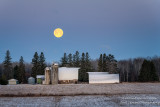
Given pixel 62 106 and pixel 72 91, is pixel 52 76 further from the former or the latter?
pixel 62 106

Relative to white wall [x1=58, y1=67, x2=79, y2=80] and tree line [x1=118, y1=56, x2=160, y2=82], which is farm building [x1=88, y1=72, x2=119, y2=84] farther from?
tree line [x1=118, y1=56, x2=160, y2=82]

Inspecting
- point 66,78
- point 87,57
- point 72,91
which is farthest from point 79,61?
point 72,91

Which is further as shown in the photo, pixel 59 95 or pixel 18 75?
pixel 18 75

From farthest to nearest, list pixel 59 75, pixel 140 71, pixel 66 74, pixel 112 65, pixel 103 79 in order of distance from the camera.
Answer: pixel 112 65 < pixel 140 71 < pixel 66 74 < pixel 59 75 < pixel 103 79

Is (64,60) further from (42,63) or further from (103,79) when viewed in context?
(103,79)

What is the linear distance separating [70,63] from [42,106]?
37980 millimetres

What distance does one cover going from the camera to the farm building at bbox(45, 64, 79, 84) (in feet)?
95.2

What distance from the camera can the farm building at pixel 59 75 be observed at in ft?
95.2

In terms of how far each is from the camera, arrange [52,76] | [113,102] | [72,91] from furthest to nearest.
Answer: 1. [52,76]
2. [72,91]
3. [113,102]

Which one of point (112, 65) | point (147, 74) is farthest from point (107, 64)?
point (147, 74)

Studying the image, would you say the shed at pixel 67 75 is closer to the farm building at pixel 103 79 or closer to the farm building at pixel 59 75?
the farm building at pixel 59 75

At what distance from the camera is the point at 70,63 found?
52.7 meters

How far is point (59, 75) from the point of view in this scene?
3027cm

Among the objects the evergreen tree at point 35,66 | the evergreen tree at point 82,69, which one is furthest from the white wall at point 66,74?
the evergreen tree at point 35,66
